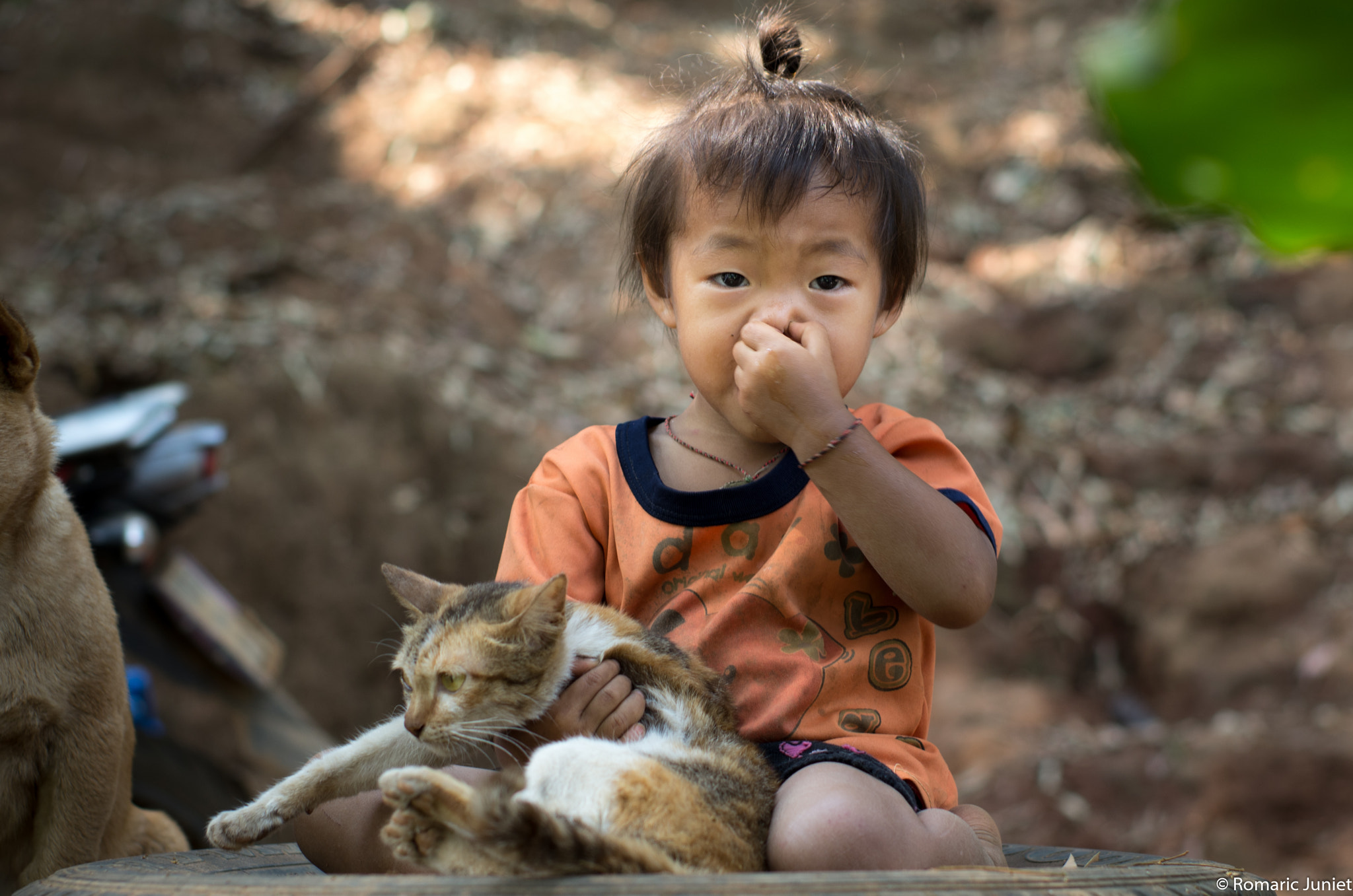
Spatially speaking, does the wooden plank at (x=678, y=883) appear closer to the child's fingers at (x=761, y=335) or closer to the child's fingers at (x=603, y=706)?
the child's fingers at (x=603, y=706)

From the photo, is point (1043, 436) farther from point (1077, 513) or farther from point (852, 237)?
point (852, 237)

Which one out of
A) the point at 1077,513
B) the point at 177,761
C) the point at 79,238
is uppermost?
the point at 1077,513

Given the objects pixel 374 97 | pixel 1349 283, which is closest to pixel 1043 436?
pixel 1349 283

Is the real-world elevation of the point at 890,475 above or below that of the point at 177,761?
above

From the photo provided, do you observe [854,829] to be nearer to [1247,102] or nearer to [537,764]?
[537,764]

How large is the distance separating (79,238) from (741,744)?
16.2 ft

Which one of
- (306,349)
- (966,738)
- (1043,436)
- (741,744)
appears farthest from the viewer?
(1043,436)

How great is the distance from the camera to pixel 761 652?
1829 millimetres

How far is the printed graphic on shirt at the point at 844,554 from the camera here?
1875mm

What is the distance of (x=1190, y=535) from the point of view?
469 cm

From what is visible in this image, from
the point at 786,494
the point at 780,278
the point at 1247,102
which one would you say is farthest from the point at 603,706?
the point at 1247,102

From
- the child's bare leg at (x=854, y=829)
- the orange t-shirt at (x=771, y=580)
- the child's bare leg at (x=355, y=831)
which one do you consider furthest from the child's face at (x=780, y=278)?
the child's bare leg at (x=355, y=831)

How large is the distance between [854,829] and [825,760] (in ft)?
Result: 0.66

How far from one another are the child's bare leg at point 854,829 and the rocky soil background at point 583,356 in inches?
46.2
